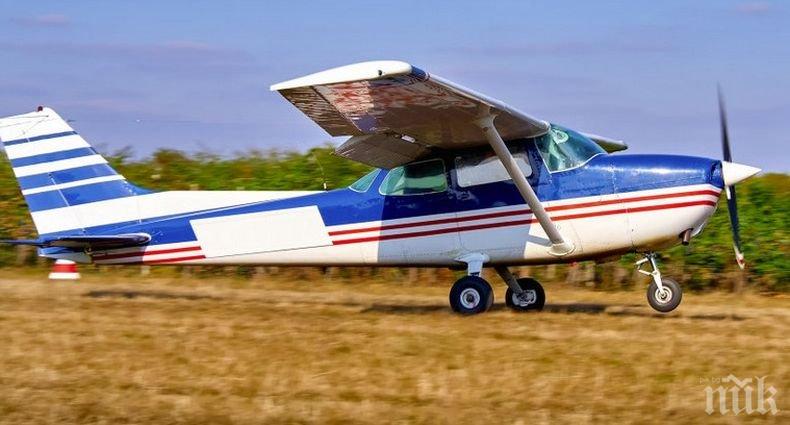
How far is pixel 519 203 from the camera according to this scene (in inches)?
419

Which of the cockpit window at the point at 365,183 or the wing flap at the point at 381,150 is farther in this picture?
the cockpit window at the point at 365,183

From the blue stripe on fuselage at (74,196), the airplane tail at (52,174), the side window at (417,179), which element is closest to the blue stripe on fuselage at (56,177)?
the airplane tail at (52,174)

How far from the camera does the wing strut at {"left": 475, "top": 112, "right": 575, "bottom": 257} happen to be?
9.95 metres

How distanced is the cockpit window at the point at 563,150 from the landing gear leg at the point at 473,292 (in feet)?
3.94

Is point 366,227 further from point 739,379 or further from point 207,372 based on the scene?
point 739,379

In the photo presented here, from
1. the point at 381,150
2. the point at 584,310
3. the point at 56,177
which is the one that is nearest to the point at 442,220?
the point at 381,150

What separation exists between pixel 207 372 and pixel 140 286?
6.89 meters

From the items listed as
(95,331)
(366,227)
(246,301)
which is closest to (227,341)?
(95,331)

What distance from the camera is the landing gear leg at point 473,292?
10.6 metres

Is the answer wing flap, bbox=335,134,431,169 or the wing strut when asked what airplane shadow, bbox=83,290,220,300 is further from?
the wing strut

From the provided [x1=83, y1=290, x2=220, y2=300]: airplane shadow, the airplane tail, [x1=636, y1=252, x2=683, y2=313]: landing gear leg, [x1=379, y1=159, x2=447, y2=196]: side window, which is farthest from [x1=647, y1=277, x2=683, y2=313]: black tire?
the airplane tail

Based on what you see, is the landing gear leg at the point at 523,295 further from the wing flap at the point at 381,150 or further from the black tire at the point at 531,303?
the wing flap at the point at 381,150

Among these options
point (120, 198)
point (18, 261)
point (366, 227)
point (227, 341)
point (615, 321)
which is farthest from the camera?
point (18, 261)

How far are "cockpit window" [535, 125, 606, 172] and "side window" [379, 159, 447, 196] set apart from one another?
1.08m
